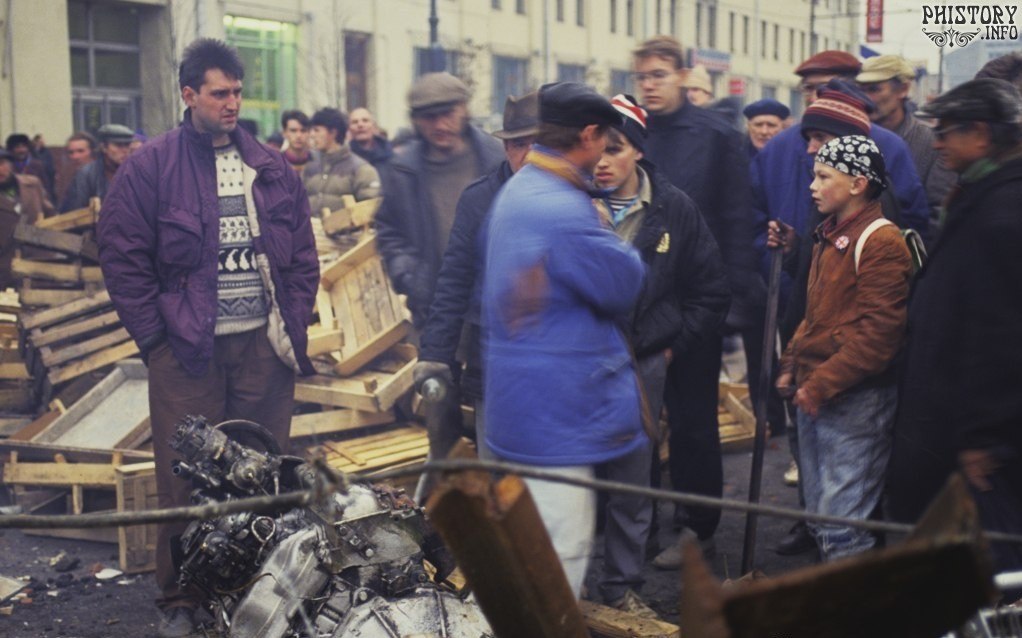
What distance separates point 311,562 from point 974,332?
2.49m

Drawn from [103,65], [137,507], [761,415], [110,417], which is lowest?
[137,507]

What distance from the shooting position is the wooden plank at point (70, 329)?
8.35 meters

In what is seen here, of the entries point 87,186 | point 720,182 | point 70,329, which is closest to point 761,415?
point 720,182

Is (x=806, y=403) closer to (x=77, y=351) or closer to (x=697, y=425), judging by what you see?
(x=697, y=425)

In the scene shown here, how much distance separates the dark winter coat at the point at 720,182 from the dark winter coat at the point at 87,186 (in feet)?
21.5

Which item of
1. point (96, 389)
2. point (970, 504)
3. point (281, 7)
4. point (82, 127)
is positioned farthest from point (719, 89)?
point (970, 504)

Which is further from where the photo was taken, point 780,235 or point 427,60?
point 427,60

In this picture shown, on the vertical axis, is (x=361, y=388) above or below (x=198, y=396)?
below

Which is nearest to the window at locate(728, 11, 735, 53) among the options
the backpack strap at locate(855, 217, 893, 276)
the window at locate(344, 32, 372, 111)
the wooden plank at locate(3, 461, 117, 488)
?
the window at locate(344, 32, 372, 111)

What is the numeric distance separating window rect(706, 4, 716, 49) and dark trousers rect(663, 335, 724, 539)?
174ft

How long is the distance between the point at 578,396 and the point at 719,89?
5654cm

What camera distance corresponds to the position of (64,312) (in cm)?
857

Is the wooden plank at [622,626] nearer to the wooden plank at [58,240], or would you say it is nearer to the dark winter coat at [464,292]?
the dark winter coat at [464,292]

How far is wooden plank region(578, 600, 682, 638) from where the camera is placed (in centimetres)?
461
